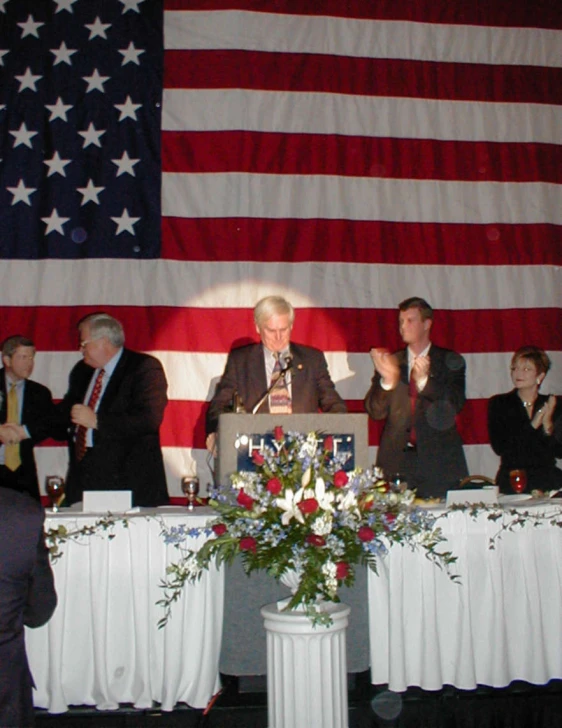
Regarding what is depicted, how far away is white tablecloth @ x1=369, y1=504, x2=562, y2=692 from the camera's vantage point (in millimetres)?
3691

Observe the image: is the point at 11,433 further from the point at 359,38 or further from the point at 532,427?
the point at 359,38

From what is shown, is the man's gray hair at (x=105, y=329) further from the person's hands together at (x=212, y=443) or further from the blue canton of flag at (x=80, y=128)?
the blue canton of flag at (x=80, y=128)

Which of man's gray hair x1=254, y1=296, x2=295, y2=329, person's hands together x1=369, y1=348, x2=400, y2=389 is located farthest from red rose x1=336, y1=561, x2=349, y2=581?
person's hands together x1=369, y1=348, x2=400, y2=389

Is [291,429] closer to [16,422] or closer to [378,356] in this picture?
[378,356]

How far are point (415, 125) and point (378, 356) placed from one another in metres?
2.36

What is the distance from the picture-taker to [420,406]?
476cm

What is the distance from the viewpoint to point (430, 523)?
3.55 m

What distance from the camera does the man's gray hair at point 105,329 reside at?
176 inches

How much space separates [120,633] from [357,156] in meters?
3.80

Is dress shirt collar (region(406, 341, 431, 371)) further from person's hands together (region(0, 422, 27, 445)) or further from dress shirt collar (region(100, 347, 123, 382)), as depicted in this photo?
person's hands together (region(0, 422, 27, 445))

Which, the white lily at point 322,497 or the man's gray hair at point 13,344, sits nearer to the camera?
the white lily at point 322,497

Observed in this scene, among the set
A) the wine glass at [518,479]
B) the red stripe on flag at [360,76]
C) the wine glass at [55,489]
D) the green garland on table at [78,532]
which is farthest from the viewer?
the red stripe on flag at [360,76]

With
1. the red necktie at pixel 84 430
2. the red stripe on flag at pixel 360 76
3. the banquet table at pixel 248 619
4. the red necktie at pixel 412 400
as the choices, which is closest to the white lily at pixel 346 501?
the banquet table at pixel 248 619

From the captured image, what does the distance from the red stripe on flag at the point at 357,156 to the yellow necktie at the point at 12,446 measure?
197 centimetres
